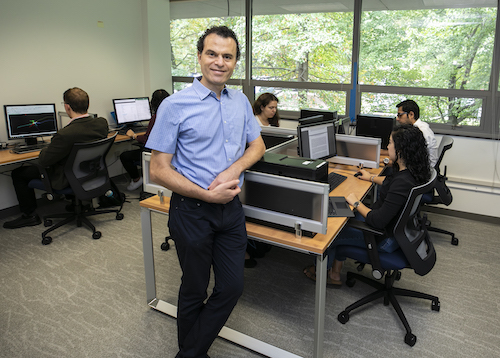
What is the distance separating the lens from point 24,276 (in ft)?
9.36

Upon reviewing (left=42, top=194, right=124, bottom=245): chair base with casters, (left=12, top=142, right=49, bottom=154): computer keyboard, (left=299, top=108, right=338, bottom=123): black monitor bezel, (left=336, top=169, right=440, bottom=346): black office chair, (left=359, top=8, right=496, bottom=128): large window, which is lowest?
(left=42, top=194, right=124, bottom=245): chair base with casters

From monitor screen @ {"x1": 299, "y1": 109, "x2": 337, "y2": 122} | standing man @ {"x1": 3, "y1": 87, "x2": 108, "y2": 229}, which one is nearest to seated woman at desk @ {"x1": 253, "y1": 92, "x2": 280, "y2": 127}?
monitor screen @ {"x1": 299, "y1": 109, "x2": 337, "y2": 122}

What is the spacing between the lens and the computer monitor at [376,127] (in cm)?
376

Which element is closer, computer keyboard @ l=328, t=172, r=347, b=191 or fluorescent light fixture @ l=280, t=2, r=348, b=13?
computer keyboard @ l=328, t=172, r=347, b=191

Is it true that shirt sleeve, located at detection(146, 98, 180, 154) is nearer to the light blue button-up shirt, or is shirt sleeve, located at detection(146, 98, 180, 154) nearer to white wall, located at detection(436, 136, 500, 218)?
the light blue button-up shirt

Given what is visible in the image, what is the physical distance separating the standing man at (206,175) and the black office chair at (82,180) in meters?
1.94

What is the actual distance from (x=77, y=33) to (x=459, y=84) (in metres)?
4.34

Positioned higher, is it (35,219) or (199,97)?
(199,97)

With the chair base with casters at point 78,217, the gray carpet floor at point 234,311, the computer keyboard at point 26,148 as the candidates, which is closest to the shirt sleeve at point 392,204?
the gray carpet floor at point 234,311

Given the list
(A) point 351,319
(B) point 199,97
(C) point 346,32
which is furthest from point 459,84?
(B) point 199,97

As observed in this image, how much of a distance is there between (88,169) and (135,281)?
4.14ft

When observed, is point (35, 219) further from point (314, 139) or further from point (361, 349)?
point (361, 349)

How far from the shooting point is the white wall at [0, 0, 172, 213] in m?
3.91

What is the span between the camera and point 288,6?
501 centimetres
